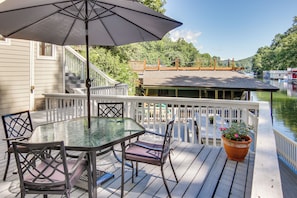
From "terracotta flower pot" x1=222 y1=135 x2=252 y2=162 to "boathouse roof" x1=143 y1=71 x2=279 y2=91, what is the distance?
9.35 meters

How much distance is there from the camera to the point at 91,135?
246 cm

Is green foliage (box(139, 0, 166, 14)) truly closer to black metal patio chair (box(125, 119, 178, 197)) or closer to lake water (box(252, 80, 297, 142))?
lake water (box(252, 80, 297, 142))

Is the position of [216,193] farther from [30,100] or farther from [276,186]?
[30,100]

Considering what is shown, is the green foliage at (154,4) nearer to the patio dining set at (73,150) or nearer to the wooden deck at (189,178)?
the wooden deck at (189,178)

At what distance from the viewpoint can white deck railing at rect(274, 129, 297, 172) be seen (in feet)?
22.6

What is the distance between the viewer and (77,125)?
2965 millimetres

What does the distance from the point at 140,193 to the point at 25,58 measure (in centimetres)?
640

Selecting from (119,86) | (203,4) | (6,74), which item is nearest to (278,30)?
(203,4)

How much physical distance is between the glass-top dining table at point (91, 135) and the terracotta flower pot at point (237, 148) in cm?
154

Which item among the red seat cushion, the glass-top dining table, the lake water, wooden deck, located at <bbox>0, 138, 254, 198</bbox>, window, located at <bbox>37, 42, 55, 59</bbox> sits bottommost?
the lake water

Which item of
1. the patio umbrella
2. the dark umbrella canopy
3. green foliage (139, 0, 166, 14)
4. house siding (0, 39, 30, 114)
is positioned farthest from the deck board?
green foliage (139, 0, 166, 14)

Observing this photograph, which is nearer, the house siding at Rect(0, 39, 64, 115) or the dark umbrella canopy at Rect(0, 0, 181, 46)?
the dark umbrella canopy at Rect(0, 0, 181, 46)

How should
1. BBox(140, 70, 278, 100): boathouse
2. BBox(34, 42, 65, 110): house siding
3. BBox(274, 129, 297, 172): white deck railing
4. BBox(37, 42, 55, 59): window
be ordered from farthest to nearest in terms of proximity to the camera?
BBox(140, 70, 278, 100): boathouse → BBox(37, 42, 55, 59): window → BBox(34, 42, 65, 110): house siding → BBox(274, 129, 297, 172): white deck railing

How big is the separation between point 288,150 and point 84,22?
7.23 m
